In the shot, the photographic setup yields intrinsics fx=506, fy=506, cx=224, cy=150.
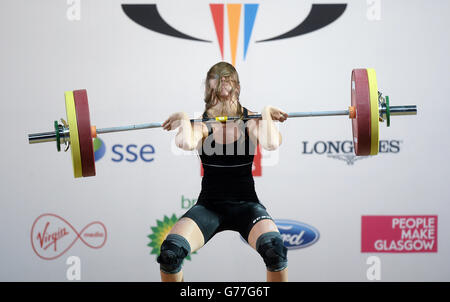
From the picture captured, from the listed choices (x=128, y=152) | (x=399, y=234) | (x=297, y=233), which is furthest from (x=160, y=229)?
(x=399, y=234)

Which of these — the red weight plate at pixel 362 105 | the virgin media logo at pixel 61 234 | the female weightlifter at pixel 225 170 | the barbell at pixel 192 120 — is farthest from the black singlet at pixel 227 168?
the virgin media logo at pixel 61 234

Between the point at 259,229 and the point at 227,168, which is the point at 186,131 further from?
the point at 259,229

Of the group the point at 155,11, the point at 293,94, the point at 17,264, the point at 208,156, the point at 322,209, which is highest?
the point at 155,11

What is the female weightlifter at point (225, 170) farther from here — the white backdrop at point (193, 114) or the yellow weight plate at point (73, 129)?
the white backdrop at point (193, 114)

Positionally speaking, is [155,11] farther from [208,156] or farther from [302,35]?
[208,156]

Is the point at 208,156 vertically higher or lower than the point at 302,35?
lower

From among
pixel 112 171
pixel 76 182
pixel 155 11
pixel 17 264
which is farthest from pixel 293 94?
pixel 17 264

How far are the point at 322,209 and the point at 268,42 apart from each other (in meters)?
1.10

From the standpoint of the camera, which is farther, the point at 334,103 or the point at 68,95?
the point at 334,103

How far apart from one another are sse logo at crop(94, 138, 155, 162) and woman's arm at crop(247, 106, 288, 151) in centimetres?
113

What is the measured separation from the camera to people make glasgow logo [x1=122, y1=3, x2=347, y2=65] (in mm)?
3119

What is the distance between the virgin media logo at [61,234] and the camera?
10.5 feet

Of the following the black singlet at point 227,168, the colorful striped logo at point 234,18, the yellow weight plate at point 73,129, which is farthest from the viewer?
the colorful striped logo at point 234,18

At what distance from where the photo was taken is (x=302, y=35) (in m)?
3.15
